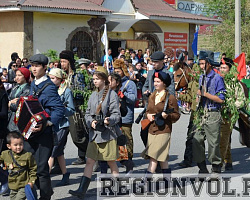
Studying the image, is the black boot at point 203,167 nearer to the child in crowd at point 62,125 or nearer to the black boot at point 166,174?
the black boot at point 166,174

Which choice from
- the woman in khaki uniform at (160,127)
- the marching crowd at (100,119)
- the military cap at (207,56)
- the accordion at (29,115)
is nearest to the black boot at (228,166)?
the marching crowd at (100,119)

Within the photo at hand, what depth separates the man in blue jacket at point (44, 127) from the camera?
21.7ft

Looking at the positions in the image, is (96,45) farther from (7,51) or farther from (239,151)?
(239,151)

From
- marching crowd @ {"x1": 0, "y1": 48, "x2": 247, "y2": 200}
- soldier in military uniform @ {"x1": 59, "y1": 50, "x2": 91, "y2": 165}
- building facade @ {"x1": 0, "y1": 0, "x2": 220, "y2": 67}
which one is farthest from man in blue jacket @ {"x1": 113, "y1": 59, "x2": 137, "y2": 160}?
building facade @ {"x1": 0, "y1": 0, "x2": 220, "y2": 67}

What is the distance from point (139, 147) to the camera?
11.7 m

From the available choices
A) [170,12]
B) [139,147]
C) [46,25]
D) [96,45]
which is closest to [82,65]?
[139,147]

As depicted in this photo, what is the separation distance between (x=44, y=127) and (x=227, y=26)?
27.4 m

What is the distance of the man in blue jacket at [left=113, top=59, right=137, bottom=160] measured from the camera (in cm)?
890

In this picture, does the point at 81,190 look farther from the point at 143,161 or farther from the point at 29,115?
the point at 143,161

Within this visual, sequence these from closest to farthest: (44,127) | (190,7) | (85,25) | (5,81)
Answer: (44,127) < (5,81) < (85,25) < (190,7)

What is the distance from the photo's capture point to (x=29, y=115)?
650 cm

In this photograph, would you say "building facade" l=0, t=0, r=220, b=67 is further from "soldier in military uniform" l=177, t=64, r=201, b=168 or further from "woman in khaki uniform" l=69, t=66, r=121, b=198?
"woman in khaki uniform" l=69, t=66, r=121, b=198

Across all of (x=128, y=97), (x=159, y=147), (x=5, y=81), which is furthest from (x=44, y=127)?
(x=5, y=81)

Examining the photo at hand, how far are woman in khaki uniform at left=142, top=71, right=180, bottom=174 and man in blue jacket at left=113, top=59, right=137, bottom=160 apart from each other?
1126 millimetres
